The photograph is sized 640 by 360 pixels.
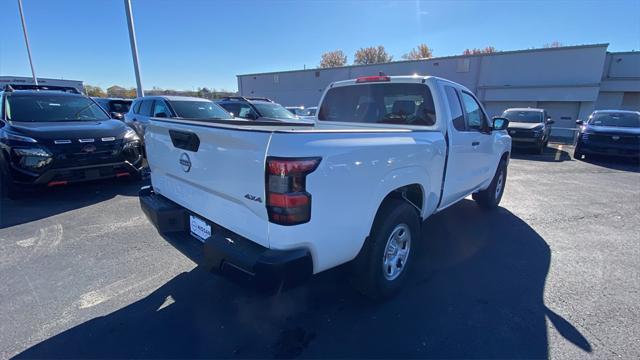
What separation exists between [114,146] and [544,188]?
346 inches

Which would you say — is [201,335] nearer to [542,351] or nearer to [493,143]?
[542,351]

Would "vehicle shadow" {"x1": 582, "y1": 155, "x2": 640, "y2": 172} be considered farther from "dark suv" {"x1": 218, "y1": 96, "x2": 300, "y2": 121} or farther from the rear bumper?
the rear bumper

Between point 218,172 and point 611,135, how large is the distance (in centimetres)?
1297

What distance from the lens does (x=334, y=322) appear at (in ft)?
8.36

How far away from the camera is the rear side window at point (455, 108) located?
3555 millimetres

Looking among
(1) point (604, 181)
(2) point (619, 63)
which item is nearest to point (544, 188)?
(1) point (604, 181)

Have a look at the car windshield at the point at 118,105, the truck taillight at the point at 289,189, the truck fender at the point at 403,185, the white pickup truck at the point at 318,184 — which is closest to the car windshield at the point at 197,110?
the white pickup truck at the point at 318,184

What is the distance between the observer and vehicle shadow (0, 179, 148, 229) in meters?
4.60

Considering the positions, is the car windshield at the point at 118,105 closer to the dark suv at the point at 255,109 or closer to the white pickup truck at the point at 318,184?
the dark suv at the point at 255,109

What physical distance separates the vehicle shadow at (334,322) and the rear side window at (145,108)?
664cm

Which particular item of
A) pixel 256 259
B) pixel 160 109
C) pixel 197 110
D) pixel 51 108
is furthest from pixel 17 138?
pixel 256 259

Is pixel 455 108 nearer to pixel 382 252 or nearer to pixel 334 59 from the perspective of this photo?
pixel 382 252

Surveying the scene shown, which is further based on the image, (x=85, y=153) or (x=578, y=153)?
(x=578, y=153)

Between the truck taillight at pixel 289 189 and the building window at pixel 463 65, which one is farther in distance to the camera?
the building window at pixel 463 65
